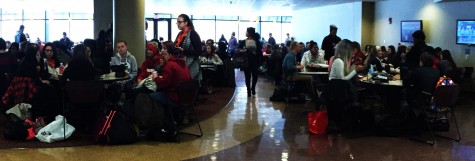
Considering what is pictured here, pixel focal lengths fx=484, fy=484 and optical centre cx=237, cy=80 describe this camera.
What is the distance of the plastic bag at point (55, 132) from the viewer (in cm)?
552

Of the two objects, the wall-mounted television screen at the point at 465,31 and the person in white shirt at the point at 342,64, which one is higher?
the wall-mounted television screen at the point at 465,31

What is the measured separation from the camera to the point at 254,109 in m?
8.16

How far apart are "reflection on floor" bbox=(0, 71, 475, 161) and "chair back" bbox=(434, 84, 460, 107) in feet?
1.60

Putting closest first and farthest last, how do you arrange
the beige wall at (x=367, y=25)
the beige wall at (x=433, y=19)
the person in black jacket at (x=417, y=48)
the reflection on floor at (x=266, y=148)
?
the reflection on floor at (x=266, y=148) < the person in black jacket at (x=417, y=48) < the beige wall at (x=433, y=19) < the beige wall at (x=367, y=25)

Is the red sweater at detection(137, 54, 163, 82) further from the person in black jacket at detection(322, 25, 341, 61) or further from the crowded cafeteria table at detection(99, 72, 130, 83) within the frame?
the person in black jacket at detection(322, 25, 341, 61)

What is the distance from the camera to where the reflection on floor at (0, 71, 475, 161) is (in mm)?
5012

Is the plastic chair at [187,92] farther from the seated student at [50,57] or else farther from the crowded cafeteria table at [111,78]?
the seated student at [50,57]

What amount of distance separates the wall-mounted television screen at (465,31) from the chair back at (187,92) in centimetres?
765

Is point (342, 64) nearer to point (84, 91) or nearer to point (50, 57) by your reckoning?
point (84, 91)

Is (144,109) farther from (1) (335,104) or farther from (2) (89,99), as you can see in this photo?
(1) (335,104)

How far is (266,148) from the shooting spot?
5.40m

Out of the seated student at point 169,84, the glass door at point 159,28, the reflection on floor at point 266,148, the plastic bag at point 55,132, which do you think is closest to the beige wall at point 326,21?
the glass door at point 159,28

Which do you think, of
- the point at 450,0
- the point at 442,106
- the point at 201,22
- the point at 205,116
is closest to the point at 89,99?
the point at 205,116

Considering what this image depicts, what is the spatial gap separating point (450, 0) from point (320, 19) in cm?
943
